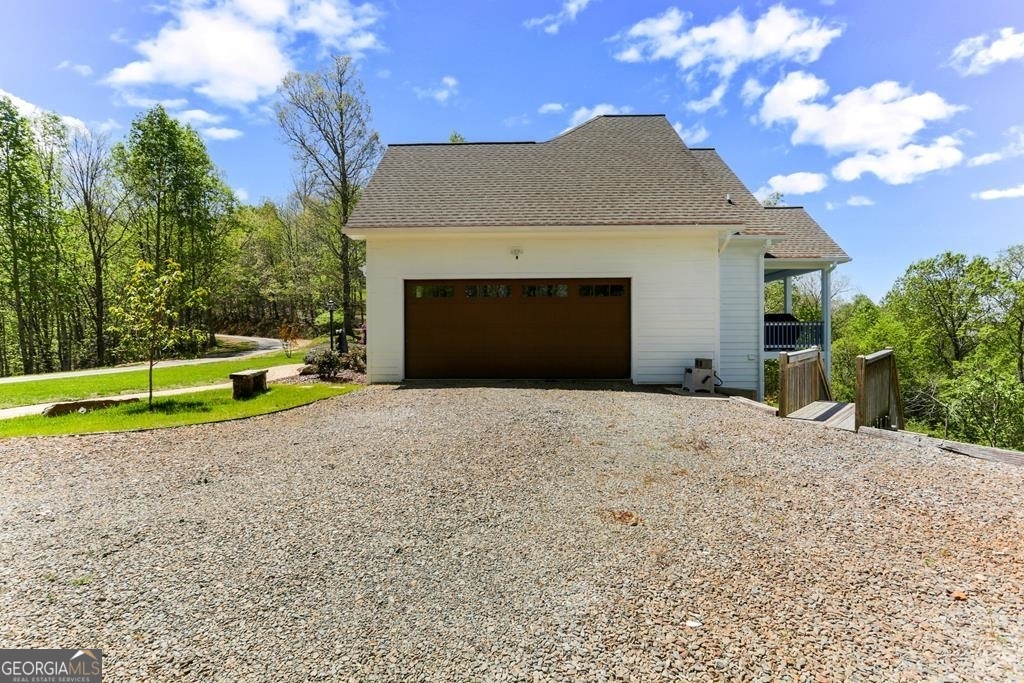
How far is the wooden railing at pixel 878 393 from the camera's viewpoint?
19.8 feet

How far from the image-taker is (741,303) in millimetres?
11523

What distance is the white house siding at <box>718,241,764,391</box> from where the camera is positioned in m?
11.4

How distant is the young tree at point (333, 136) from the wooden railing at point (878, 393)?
672 inches

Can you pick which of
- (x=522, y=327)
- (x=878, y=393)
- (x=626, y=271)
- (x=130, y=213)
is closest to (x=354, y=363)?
(x=522, y=327)

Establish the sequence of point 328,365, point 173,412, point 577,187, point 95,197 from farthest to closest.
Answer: point 95,197
point 328,365
point 577,187
point 173,412

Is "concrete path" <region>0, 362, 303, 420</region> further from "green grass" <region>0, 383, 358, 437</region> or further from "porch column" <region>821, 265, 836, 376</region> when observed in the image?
"porch column" <region>821, 265, 836, 376</region>

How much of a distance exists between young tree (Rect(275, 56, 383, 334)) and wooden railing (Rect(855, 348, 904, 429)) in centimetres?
1708

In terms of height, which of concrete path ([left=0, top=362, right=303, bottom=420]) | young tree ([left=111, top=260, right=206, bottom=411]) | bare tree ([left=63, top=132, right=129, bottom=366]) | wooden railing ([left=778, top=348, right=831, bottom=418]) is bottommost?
concrete path ([left=0, top=362, right=303, bottom=420])

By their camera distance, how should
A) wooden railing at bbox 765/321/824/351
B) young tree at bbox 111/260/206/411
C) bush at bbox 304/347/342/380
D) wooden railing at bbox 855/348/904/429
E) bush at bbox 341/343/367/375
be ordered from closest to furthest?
1. wooden railing at bbox 855/348/904/429
2. young tree at bbox 111/260/206/411
3. bush at bbox 304/347/342/380
4. wooden railing at bbox 765/321/824/351
5. bush at bbox 341/343/367/375

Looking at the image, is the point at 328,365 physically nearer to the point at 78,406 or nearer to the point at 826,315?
the point at 78,406

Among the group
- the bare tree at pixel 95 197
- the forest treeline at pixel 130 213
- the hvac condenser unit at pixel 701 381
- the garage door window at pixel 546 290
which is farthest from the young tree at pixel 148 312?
the bare tree at pixel 95 197

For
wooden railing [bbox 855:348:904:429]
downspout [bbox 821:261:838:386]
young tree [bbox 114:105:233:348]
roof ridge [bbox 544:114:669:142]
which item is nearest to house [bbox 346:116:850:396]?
wooden railing [bbox 855:348:904:429]

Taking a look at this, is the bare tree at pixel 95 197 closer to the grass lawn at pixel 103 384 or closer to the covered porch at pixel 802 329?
the grass lawn at pixel 103 384

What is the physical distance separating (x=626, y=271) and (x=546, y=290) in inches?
75.6
